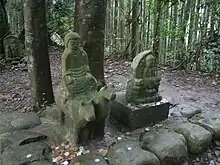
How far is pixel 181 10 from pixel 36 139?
4.03m

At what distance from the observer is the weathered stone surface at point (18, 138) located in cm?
263

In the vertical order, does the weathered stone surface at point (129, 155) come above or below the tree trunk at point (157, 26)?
below

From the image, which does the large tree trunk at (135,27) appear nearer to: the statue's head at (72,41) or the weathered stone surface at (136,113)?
the weathered stone surface at (136,113)

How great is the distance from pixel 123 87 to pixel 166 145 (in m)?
2.23

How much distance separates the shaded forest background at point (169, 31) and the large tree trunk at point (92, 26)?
2671 mm

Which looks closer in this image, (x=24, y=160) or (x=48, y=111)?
(x=24, y=160)

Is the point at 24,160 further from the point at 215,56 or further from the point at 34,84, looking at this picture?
the point at 215,56

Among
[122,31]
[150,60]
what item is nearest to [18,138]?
[150,60]

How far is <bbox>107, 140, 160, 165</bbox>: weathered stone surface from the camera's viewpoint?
7.88 feet

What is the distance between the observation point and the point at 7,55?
6.37m

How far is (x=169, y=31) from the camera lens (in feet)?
18.7

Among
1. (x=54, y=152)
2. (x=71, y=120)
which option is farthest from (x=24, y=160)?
(x=71, y=120)

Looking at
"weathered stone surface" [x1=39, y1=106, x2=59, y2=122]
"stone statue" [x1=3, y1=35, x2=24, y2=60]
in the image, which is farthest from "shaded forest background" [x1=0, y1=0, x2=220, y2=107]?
"weathered stone surface" [x1=39, y1=106, x2=59, y2=122]

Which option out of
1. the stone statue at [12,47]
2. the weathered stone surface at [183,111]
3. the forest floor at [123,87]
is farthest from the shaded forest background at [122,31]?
the weathered stone surface at [183,111]
